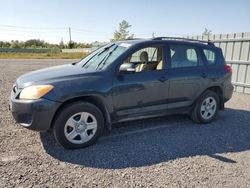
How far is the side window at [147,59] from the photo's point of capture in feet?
14.7

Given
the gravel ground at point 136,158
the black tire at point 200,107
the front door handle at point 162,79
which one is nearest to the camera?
the gravel ground at point 136,158

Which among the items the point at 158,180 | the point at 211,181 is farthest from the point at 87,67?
the point at 211,181

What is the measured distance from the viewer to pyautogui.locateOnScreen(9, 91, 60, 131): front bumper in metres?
3.42

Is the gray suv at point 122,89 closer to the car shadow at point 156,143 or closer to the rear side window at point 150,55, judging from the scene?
the rear side window at point 150,55

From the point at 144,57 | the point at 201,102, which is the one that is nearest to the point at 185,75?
the point at 201,102

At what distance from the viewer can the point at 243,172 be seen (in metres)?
3.22

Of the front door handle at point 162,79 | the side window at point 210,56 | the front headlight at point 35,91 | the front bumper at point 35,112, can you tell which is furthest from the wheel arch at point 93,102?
the side window at point 210,56

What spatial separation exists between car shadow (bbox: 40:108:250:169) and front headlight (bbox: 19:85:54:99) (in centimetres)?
91

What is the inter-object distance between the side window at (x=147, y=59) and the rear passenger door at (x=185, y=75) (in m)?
0.26

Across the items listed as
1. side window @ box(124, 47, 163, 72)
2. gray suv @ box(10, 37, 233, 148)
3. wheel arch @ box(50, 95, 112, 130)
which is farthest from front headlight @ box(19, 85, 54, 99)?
side window @ box(124, 47, 163, 72)

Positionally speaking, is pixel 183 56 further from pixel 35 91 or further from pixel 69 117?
pixel 35 91

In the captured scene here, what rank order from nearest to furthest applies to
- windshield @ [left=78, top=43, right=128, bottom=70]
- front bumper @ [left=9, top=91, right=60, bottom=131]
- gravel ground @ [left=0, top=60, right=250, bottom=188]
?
gravel ground @ [left=0, top=60, right=250, bottom=188]
front bumper @ [left=9, top=91, right=60, bottom=131]
windshield @ [left=78, top=43, right=128, bottom=70]

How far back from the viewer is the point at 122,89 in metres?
3.98

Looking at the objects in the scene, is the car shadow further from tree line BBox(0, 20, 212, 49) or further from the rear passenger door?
tree line BBox(0, 20, 212, 49)
